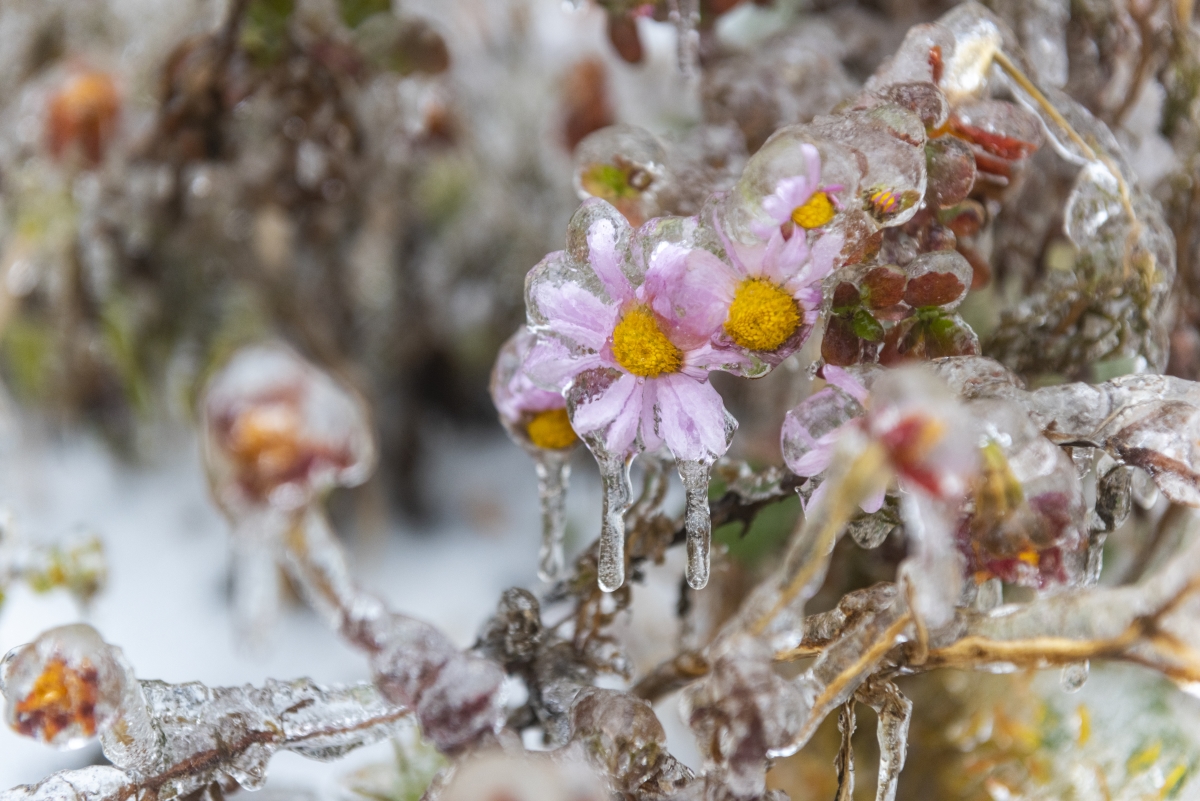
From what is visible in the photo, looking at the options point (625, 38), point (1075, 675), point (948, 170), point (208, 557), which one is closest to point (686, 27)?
point (625, 38)

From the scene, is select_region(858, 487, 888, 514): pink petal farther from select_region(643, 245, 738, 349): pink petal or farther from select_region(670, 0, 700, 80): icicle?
select_region(670, 0, 700, 80): icicle

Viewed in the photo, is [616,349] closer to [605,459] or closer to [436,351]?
[605,459]

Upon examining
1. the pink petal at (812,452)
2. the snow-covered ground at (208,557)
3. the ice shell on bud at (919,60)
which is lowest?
the snow-covered ground at (208,557)

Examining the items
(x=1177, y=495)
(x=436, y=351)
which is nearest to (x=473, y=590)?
(x=436, y=351)

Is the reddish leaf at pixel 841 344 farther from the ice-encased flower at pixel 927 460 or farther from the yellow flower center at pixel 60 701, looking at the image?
the yellow flower center at pixel 60 701

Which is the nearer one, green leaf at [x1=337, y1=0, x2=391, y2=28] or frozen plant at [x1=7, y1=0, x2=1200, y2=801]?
frozen plant at [x1=7, y1=0, x2=1200, y2=801]

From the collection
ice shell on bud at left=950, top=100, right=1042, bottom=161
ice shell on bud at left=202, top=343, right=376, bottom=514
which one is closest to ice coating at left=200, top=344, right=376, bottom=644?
ice shell on bud at left=202, top=343, right=376, bottom=514

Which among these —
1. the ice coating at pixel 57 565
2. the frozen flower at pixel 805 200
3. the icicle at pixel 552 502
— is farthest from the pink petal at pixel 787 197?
the ice coating at pixel 57 565
